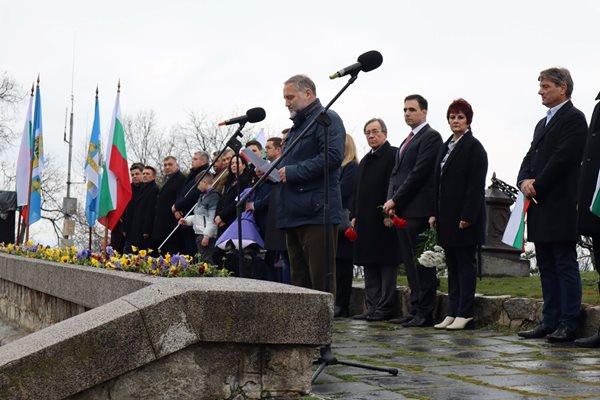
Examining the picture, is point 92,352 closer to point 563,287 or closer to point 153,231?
point 563,287

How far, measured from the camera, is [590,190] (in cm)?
649

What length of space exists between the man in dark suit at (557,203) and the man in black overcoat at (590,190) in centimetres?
31

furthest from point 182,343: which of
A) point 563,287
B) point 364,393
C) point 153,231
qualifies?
point 153,231

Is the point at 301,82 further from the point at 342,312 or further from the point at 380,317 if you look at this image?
the point at 342,312

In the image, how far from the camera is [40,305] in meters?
9.34

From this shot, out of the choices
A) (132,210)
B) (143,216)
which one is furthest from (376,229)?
(132,210)

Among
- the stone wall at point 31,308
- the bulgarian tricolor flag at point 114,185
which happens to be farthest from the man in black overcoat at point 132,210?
the stone wall at point 31,308

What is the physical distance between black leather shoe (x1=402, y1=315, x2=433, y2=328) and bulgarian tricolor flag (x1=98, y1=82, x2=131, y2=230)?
5970mm

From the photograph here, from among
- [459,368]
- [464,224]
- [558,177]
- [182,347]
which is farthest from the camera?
[464,224]

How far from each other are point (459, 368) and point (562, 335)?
1666 millimetres

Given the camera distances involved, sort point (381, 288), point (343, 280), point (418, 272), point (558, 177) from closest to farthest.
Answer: point (558, 177)
point (418, 272)
point (381, 288)
point (343, 280)

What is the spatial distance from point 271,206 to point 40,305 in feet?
8.45

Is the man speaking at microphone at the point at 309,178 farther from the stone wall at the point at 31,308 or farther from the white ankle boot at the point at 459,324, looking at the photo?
the white ankle boot at the point at 459,324

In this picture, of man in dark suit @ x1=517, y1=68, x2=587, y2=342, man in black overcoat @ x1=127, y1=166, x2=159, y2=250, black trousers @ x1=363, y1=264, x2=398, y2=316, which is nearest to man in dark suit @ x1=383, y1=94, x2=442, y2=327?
black trousers @ x1=363, y1=264, x2=398, y2=316
